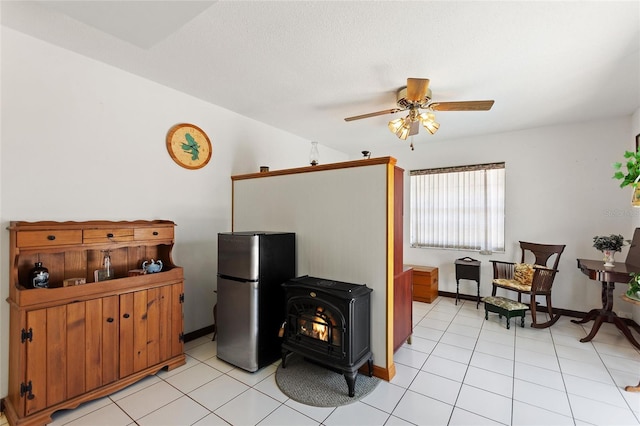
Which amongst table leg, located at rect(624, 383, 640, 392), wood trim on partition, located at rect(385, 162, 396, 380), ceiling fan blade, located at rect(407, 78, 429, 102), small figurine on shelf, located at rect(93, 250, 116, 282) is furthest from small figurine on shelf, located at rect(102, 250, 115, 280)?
table leg, located at rect(624, 383, 640, 392)

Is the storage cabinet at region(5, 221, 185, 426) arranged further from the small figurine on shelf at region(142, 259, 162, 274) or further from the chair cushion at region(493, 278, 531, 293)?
the chair cushion at region(493, 278, 531, 293)

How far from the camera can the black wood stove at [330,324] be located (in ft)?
7.54

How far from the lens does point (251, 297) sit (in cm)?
263

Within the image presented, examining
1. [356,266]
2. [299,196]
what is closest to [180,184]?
[299,196]

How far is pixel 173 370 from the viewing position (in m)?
2.67

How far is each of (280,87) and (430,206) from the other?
11.7ft

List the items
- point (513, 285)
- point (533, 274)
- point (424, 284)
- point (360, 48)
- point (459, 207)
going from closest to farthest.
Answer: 1. point (360, 48)
2. point (533, 274)
3. point (513, 285)
4. point (424, 284)
5. point (459, 207)

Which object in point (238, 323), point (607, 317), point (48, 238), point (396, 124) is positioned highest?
point (396, 124)

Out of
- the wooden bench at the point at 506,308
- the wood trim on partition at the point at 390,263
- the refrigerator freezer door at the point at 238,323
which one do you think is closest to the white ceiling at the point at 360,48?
the wood trim on partition at the point at 390,263

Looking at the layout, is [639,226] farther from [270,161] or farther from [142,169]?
[142,169]

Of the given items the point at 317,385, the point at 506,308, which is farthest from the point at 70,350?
the point at 506,308

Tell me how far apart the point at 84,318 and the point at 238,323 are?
119 centimetres

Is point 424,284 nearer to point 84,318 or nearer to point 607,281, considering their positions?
point 607,281

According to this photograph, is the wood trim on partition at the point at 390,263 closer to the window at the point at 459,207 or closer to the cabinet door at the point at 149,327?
the cabinet door at the point at 149,327
